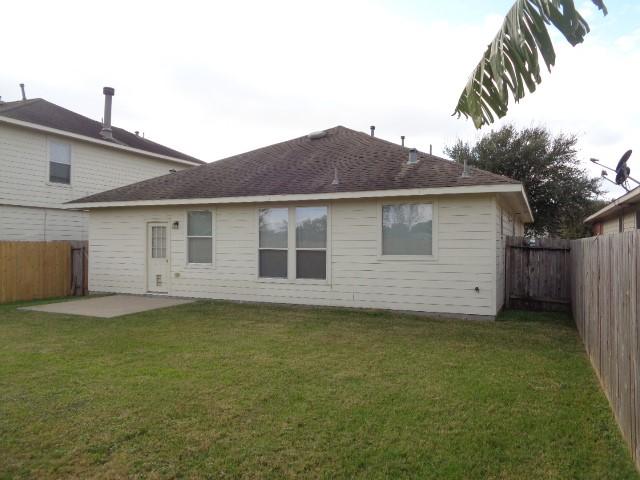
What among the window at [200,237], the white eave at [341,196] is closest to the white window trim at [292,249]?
the white eave at [341,196]

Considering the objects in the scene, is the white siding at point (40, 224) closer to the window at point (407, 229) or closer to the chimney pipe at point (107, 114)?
the chimney pipe at point (107, 114)

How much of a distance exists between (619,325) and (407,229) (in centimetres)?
571

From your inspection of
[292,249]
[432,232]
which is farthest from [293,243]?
[432,232]

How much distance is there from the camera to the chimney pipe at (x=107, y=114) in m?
17.2

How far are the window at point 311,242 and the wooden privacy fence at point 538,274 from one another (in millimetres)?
4636

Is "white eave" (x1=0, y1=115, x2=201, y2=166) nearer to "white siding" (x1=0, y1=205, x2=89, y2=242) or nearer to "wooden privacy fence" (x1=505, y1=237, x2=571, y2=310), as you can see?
"white siding" (x1=0, y1=205, x2=89, y2=242)

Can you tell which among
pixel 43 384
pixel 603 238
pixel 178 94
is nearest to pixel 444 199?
pixel 603 238

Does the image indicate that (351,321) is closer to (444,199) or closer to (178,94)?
(444,199)

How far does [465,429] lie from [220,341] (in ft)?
13.7

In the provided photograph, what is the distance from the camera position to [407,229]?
30.5ft

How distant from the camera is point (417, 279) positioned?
9.23 meters

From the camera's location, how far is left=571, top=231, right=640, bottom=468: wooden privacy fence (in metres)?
3.11

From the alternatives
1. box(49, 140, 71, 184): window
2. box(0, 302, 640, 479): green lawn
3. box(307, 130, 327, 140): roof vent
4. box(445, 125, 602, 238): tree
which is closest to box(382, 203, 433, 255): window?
box(0, 302, 640, 479): green lawn

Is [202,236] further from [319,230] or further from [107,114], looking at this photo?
[107,114]
